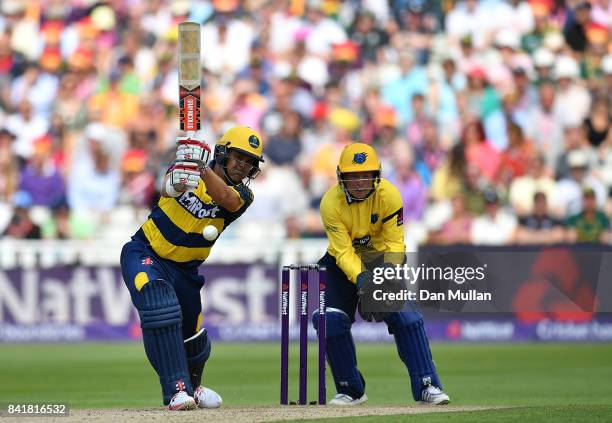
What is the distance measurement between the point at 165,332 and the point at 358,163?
6.19 ft

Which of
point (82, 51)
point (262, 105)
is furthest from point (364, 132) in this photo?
point (82, 51)

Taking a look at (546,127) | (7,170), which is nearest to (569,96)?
(546,127)

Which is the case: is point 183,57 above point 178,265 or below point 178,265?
above

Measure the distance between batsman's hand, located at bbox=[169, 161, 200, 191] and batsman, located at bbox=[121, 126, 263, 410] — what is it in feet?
0.17

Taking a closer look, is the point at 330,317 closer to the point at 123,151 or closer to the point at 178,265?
the point at 178,265

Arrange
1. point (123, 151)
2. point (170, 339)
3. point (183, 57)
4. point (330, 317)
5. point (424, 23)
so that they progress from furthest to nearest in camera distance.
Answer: point (424, 23) → point (123, 151) → point (330, 317) → point (170, 339) → point (183, 57)

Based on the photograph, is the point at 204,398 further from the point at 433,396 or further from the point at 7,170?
the point at 7,170

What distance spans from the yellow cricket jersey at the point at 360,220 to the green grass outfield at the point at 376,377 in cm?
156

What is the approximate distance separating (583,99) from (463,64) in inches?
75.5

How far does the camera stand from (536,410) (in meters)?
9.92

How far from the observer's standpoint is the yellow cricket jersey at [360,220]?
Answer: 1051 cm

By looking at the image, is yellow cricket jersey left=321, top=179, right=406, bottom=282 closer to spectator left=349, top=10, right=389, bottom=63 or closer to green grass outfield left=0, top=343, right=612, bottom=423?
green grass outfield left=0, top=343, right=612, bottom=423

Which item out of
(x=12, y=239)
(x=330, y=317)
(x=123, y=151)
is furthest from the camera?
(x=123, y=151)

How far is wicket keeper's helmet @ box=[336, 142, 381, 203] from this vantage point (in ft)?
34.0
